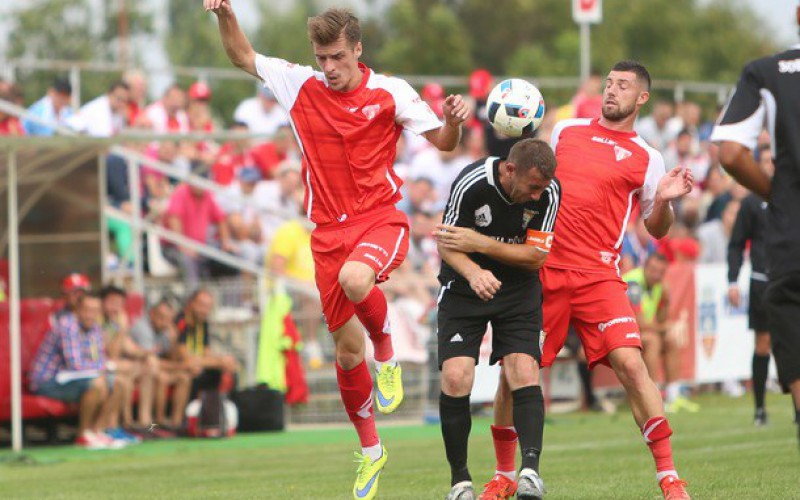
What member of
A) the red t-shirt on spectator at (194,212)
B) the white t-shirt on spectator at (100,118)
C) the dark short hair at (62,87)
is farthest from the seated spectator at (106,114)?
the red t-shirt on spectator at (194,212)

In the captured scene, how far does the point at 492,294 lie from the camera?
8.35 m

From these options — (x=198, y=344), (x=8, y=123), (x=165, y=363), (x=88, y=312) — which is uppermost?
(x=8, y=123)

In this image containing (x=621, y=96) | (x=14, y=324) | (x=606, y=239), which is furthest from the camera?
(x=14, y=324)

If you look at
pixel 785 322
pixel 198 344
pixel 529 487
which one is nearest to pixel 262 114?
pixel 198 344

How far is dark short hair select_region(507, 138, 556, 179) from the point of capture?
8156 millimetres

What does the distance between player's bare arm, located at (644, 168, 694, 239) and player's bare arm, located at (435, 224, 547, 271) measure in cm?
94

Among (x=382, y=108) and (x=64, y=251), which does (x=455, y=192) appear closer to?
(x=382, y=108)

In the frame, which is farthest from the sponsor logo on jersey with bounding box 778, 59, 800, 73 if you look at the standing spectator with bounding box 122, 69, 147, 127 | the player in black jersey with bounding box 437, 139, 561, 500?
the standing spectator with bounding box 122, 69, 147, 127

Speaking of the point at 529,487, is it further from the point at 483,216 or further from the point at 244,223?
the point at 244,223

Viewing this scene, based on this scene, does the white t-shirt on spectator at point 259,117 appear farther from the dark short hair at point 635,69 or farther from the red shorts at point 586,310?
the red shorts at point 586,310

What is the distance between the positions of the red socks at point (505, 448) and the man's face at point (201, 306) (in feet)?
26.6

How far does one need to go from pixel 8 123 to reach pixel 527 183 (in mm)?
11374

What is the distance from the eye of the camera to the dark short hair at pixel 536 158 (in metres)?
8.16

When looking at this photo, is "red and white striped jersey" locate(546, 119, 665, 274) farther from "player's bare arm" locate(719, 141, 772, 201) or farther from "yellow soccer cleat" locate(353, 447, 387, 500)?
"player's bare arm" locate(719, 141, 772, 201)
